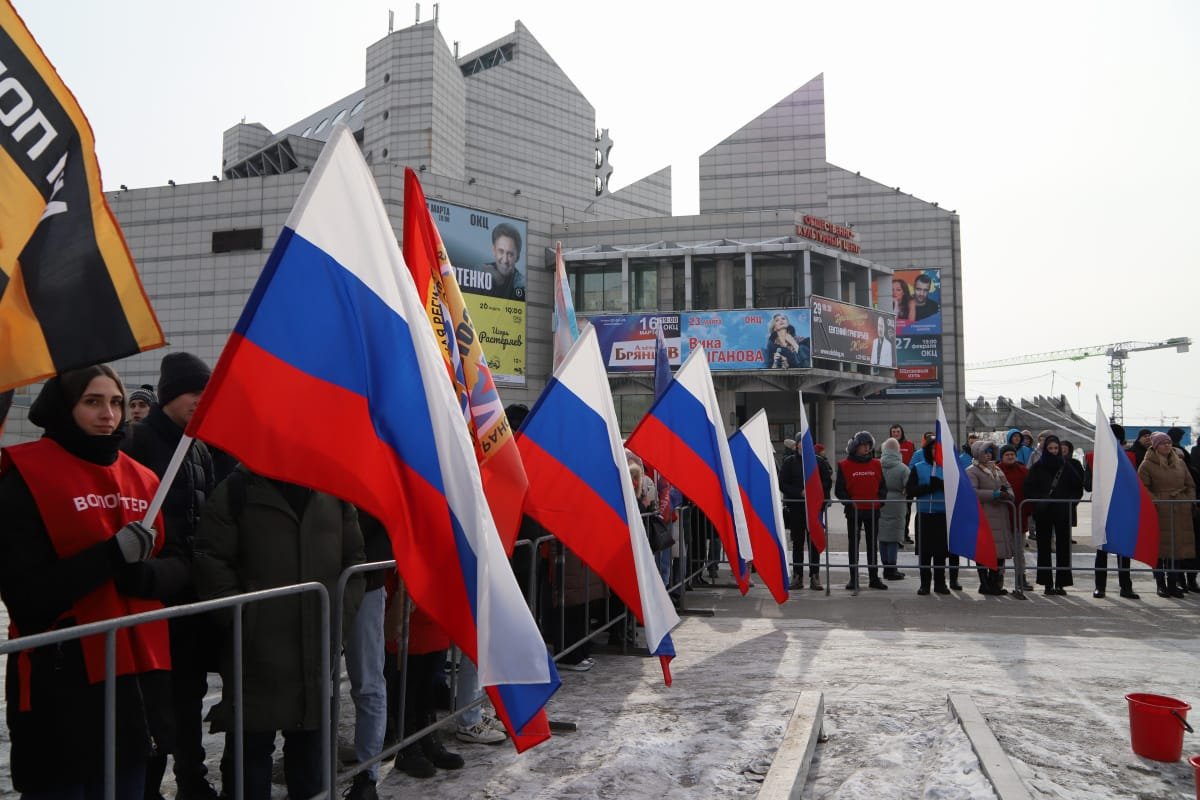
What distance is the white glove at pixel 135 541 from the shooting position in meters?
2.72

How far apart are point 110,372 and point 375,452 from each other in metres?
0.88

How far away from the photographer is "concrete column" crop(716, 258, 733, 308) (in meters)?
34.6

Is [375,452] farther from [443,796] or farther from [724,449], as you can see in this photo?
[724,449]

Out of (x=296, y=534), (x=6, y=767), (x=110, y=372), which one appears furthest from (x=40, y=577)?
(x=6, y=767)

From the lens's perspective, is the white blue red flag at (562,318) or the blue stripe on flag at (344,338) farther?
the white blue red flag at (562,318)

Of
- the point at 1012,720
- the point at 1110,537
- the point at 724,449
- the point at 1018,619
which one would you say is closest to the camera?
the point at 1012,720

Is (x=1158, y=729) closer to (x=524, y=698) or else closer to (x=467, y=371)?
(x=524, y=698)

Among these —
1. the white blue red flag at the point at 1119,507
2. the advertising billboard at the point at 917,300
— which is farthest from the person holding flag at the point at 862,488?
the advertising billboard at the point at 917,300

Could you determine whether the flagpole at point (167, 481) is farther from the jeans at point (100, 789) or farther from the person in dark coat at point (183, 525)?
the person in dark coat at point (183, 525)

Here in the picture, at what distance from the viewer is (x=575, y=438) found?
5434 millimetres

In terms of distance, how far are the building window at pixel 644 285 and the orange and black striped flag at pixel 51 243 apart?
32.6 m

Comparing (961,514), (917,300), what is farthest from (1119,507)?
(917,300)

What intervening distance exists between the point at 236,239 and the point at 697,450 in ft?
112

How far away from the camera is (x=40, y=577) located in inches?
104
